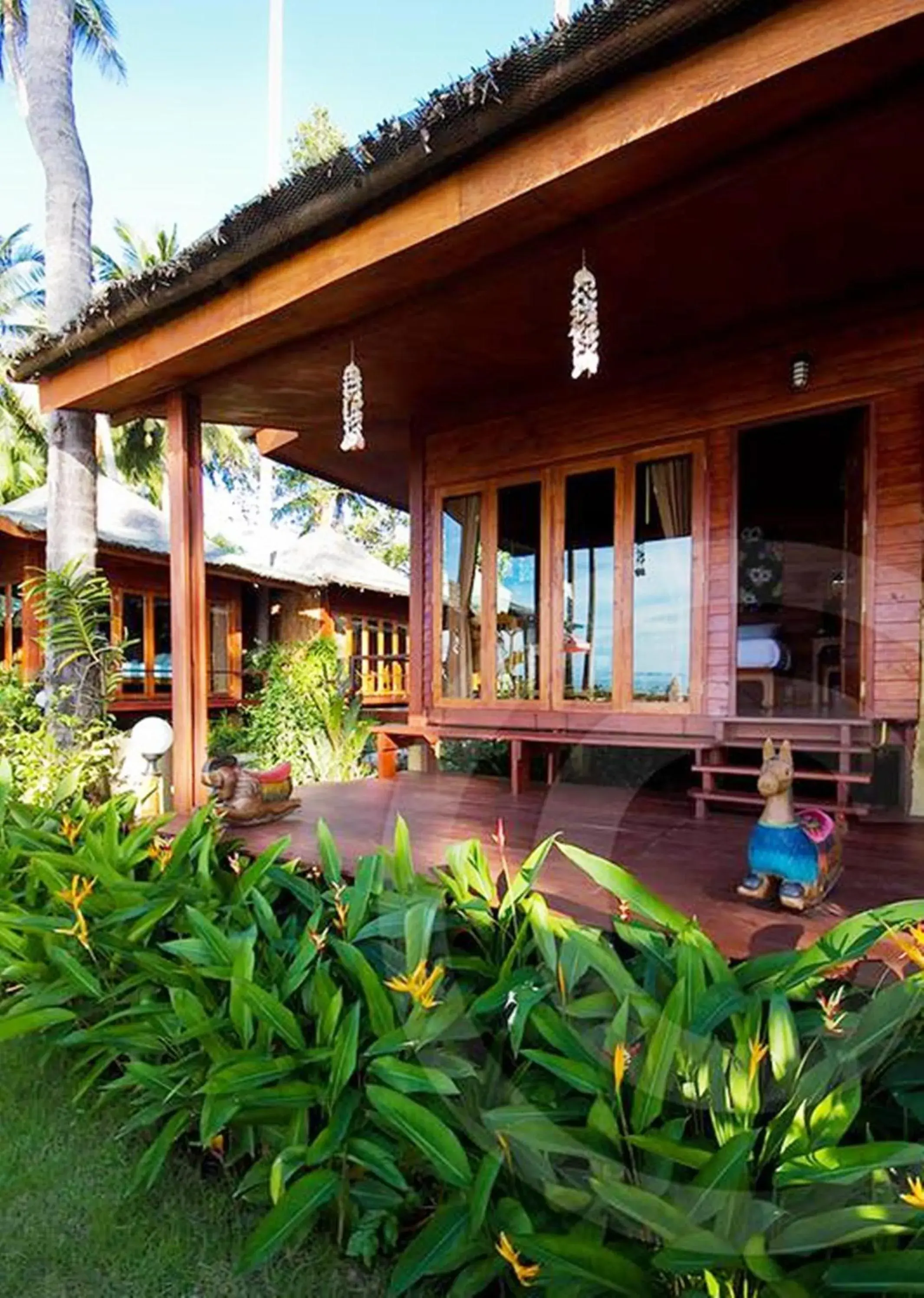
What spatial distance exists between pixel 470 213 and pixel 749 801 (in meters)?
2.88

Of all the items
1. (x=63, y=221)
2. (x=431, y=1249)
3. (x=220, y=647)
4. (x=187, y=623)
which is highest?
(x=63, y=221)

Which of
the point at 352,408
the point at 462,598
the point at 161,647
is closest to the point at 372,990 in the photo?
the point at 352,408

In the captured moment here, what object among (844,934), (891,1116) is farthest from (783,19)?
(891,1116)

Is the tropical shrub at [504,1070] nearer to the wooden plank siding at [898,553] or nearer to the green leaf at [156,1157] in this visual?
the green leaf at [156,1157]

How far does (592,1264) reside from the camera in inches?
51.2

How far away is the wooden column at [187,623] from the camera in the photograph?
4.18 metres

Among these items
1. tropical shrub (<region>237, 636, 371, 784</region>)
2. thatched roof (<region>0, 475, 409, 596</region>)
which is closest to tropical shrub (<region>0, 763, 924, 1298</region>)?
tropical shrub (<region>237, 636, 371, 784</region>)

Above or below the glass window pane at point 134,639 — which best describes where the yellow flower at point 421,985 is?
below

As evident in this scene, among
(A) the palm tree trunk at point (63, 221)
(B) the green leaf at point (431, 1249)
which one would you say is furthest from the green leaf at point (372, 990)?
(A) the palm tree trunk at point (63, 221)

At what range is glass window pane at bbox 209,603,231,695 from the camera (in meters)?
12.6

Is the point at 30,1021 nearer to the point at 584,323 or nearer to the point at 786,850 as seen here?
the point at 786,850

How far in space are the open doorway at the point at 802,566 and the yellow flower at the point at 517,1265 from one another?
3347mm

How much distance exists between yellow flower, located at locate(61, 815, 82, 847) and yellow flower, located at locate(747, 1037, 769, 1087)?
2.52m

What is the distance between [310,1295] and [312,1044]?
0.50 metres
